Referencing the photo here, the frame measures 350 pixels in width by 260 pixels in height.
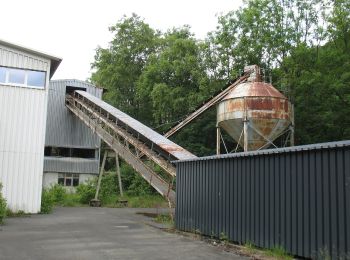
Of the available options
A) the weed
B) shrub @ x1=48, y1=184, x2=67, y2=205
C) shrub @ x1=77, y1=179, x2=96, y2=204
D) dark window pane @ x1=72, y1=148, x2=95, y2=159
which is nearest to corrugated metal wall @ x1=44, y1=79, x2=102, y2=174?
dark window pane @ x1=72, y1=148, x2=95, y2=159

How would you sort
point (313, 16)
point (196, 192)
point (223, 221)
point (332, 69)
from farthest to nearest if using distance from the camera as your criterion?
point (313, 16)
point (332, 69)
point (196, 192)
point (223, 221)

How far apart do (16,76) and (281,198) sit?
55.1 ft

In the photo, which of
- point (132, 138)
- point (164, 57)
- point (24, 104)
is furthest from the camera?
point (164, 57)

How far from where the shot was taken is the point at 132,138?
25.0 meters

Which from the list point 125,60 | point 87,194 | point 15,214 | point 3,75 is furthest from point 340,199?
point 125,60

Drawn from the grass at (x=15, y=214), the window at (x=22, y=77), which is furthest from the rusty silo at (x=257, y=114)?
the grass at (x=15, y=214)

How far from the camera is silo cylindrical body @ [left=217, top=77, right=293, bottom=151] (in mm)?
23531

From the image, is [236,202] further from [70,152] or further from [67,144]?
[70,152]

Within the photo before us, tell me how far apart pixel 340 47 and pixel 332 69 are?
300cm

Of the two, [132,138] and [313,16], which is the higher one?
[313,16]

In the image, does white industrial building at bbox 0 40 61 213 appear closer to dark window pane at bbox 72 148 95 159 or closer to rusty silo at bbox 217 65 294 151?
rusty silo at bbox 217 65 294 151

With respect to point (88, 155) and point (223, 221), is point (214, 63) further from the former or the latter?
point (223, 221)

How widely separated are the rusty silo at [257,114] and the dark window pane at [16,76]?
11.3 metres

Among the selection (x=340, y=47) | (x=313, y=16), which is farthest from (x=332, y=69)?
(x=313, y=16)
